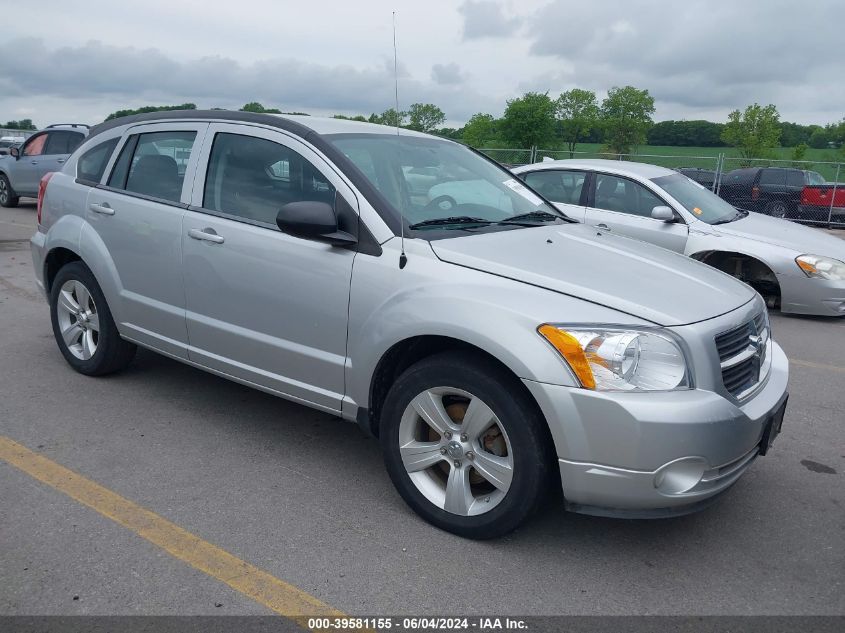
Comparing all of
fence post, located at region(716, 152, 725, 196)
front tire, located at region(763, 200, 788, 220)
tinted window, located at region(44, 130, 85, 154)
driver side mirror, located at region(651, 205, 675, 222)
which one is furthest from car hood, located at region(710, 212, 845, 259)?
tinted window, located at region(44, 130, 85, 154)

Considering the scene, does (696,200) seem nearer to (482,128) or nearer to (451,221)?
(451,221)

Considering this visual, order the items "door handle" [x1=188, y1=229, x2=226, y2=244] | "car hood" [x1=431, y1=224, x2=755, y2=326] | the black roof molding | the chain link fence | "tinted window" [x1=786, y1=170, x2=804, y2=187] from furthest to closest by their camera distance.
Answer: "tinted window" [x1=786, y1=170, x2=804, y2=187] → the chain link fence → "door handle" [x1=188, y1=229, x2=226, y2=244] → the black roof molding → "car hood" [x1=431, y1=224, x2=755, y2=326]

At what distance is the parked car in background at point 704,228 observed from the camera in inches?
295

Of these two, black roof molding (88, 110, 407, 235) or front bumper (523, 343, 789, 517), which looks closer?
front bumper (523, 343, 789, 517)

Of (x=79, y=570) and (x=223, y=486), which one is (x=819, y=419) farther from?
(x=79, y=570)

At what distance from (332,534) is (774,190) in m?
18.5

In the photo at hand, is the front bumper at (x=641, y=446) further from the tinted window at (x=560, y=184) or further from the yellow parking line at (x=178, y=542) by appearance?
the tinted window at (x=560, y=184)

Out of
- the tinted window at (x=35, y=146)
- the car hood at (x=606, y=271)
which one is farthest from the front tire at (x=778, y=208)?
the tinted window at (x=35, y=146)

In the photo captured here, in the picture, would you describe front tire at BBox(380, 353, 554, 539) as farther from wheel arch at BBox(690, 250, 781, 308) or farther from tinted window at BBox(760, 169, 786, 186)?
tinted window at BBox(760, 169, 786, 186)

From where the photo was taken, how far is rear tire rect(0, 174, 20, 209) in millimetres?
16812

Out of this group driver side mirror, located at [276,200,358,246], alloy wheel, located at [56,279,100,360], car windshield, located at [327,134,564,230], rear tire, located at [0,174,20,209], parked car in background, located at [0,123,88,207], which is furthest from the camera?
rear tire, located at [0,174,20,209]

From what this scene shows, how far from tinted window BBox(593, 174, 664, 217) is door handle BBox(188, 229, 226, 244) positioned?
5.25 m

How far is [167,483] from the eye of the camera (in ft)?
11.9

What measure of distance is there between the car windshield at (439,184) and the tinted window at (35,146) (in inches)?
591
